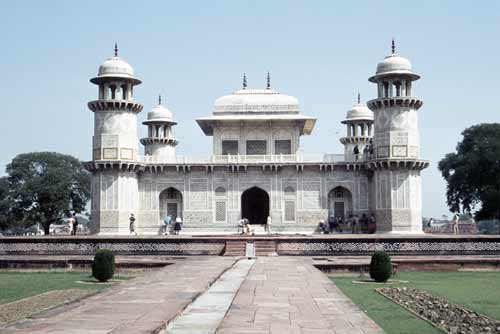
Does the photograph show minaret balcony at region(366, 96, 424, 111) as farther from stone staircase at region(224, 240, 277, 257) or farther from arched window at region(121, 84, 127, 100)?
stone staircase at region(224, 240, 277, 257)

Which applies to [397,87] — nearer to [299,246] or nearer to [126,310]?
[299,246]

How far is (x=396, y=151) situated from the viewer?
102ft

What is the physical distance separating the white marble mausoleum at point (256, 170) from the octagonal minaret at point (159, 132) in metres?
5.94

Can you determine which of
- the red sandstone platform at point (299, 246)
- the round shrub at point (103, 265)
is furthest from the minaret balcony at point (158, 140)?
the round shrub at point (103, 265)

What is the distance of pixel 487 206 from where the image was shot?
40.6m

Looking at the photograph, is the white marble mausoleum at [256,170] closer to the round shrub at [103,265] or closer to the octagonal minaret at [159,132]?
the octagonal minaret at [159,132]

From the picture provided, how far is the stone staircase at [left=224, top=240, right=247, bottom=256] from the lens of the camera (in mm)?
21078

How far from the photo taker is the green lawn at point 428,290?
8.50 meters

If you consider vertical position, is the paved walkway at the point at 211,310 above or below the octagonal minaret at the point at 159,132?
below

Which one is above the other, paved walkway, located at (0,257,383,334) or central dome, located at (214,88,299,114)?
central dome, located at (214,88,299,114)

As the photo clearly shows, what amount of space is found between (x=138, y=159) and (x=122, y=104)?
272cm

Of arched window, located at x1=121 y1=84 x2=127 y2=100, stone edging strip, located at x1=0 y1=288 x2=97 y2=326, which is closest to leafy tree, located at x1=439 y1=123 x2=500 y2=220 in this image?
arched window, located at x1=121 y1=84 x2=127 y2=100

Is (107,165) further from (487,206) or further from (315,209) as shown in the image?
(487,206)

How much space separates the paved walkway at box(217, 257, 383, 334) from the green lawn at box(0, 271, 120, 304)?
3.65m
